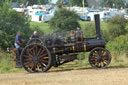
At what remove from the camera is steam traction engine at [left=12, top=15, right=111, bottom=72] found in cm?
1231

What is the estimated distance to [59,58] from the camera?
41.8ft

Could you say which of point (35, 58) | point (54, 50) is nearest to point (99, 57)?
point (54, 50)

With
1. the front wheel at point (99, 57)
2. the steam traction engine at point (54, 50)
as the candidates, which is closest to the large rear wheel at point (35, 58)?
the steam traction engine at point (54, 50)

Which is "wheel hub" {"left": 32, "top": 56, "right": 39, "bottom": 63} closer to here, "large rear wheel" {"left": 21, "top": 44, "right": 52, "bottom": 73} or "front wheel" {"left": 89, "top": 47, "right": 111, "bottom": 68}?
"large rear wheel" {"left": 21, "top": 44, "right": 52, "bottom": 73}

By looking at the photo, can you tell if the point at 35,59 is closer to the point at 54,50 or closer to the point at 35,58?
the point at 35,58

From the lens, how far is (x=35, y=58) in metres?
12.4

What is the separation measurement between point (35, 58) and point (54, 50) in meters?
0.80

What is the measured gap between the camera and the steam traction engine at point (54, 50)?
12.3 m

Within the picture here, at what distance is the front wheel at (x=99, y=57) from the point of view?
40.5 ft

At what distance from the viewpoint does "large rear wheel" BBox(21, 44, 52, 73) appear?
12273 millimetres

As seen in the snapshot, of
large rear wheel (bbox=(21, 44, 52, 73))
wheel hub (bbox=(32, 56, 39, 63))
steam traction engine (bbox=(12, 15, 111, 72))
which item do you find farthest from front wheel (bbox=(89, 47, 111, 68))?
wheel hub (bbox=(32, 56, 39, 63))

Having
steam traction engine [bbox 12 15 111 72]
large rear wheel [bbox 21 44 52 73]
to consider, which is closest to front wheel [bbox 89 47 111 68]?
steam traction engine [bbox 12 15 111 72]

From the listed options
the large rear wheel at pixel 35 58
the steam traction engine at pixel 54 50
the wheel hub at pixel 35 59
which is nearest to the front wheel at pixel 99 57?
the steam traction engine at pixel 54 50

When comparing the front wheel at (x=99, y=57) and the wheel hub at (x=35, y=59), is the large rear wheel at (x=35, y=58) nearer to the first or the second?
the wheel hub at (x=35, y=59)
